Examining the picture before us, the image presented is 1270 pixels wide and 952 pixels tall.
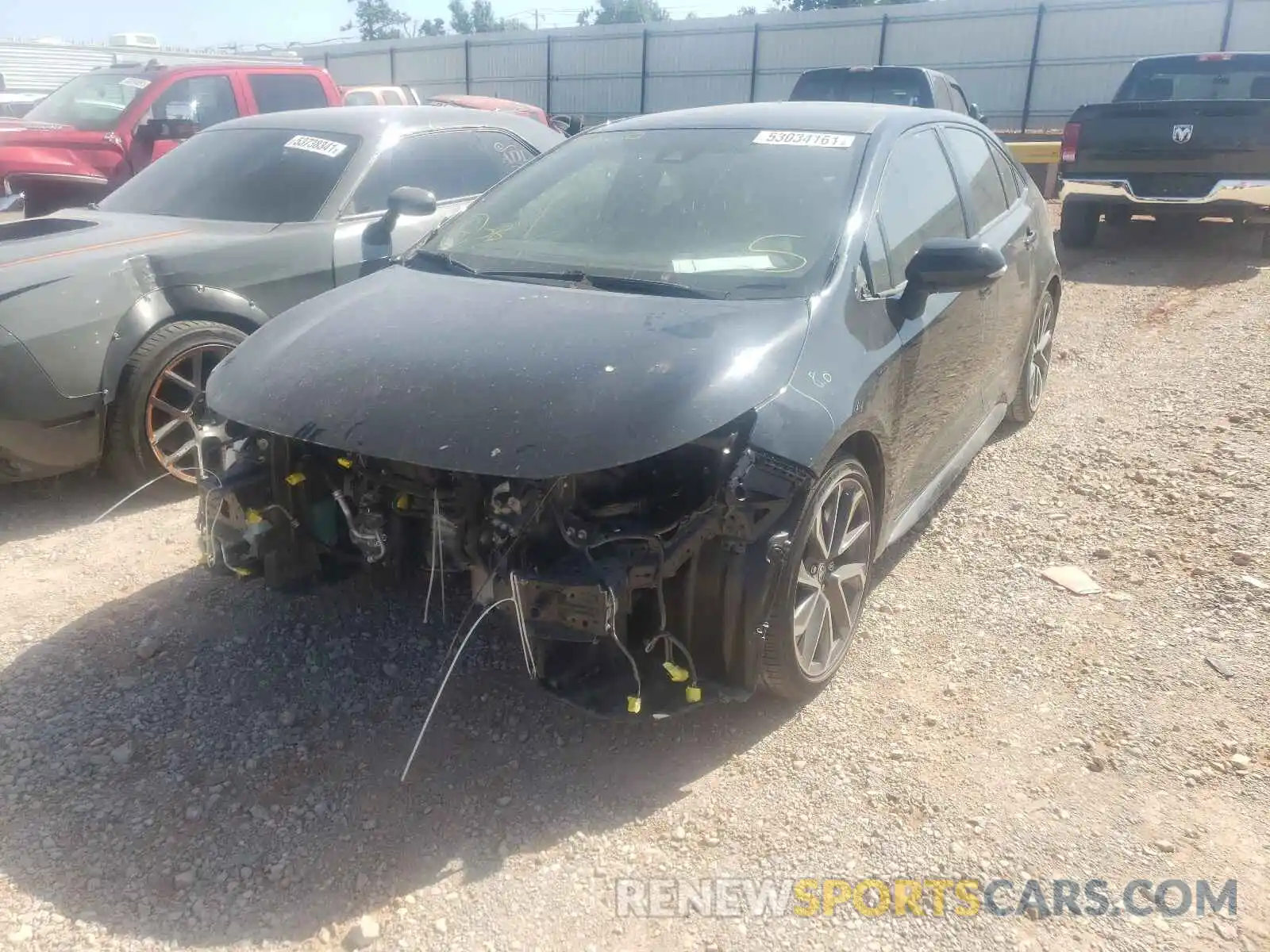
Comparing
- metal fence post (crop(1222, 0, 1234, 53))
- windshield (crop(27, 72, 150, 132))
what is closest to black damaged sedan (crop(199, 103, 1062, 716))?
windshield (crop(27, 72, 150, 132))

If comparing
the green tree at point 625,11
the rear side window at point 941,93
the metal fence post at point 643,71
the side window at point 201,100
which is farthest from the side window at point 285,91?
the green tree at point 625,11

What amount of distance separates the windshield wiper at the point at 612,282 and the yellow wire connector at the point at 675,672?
114 centimetres

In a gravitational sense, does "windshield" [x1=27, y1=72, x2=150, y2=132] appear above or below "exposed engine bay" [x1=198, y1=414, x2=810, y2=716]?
above

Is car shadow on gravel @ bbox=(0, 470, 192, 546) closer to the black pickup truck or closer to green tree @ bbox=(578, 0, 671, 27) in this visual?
the black pickup truck

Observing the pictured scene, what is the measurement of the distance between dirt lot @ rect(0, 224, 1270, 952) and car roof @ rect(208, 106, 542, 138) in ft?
8.45

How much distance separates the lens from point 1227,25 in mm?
19500

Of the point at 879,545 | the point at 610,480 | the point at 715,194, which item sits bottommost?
the point at 879,545

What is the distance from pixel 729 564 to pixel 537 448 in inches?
23.6

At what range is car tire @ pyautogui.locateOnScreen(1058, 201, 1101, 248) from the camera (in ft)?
32.8

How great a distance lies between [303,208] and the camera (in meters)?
5.08

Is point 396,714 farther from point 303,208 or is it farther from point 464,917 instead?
point 303,208

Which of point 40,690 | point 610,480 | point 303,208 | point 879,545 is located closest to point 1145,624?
point 879,545

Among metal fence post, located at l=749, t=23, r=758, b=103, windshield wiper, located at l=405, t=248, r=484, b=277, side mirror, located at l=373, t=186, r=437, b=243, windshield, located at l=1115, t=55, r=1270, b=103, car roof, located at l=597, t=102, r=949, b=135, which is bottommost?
windshield wiper, located at l=405, t=248, r=484, b=277

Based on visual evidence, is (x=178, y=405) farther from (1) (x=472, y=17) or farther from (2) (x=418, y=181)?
(1) (x=472, y=17)
